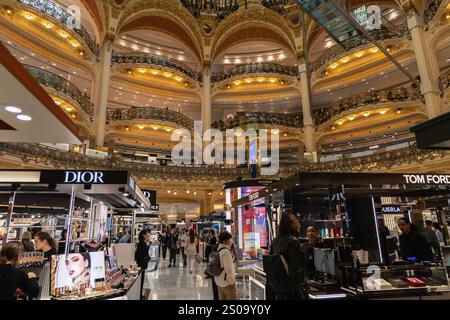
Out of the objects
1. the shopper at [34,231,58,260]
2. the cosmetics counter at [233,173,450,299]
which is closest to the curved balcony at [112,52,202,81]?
the cosmetics counter at [233,173,450,299]

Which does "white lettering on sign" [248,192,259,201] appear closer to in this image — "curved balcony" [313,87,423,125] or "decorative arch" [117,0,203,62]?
"curved balcony" [313,87,423,125]

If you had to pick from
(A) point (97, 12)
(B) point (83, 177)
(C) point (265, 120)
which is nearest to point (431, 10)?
(C) point (265, 120)

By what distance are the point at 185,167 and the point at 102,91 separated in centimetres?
713

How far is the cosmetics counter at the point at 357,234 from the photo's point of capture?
3.80 meters

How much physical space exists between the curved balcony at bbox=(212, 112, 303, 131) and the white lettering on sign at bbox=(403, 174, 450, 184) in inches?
704

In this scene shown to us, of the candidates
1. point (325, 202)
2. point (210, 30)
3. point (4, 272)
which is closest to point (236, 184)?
point (325, 202)

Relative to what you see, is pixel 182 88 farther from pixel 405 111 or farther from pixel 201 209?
pixel 405 111

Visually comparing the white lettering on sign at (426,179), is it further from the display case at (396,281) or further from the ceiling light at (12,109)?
the ceiling light at (12,109)

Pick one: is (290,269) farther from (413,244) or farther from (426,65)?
(426,65)

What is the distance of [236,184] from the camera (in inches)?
506

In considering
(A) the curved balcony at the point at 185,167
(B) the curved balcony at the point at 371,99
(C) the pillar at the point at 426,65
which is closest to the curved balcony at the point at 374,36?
(C) the pillar at the point at 426,65

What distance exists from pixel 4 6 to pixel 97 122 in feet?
23.4

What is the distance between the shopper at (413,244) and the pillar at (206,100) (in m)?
18.1

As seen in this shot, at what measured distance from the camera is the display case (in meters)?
3.75
